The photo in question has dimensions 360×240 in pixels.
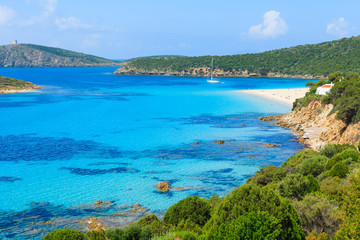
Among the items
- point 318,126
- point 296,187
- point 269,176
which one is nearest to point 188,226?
point 296,187

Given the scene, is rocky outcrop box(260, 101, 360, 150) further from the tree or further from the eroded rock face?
the tree

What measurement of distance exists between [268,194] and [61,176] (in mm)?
20604

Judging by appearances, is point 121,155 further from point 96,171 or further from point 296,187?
point 296,187

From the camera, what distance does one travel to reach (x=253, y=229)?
33.9 ft

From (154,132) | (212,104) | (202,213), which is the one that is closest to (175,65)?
(212,104)

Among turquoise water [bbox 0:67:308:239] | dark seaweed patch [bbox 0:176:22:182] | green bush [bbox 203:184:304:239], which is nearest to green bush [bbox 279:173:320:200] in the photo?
green bush [bbox 203:184:304:239]

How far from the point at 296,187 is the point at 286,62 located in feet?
533

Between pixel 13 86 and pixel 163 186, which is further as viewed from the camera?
pixel 13 86

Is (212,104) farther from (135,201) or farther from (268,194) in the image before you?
(268,194)

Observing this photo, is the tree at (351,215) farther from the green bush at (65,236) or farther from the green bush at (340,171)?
the green bush at (65,236)

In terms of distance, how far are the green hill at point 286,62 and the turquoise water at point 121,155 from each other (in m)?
93.5

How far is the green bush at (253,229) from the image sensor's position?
10.1m

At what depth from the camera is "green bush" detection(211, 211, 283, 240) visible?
10141 mm

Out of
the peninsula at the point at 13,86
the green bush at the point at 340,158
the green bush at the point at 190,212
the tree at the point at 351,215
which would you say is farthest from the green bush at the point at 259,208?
the peninsula at the point at 13,86
